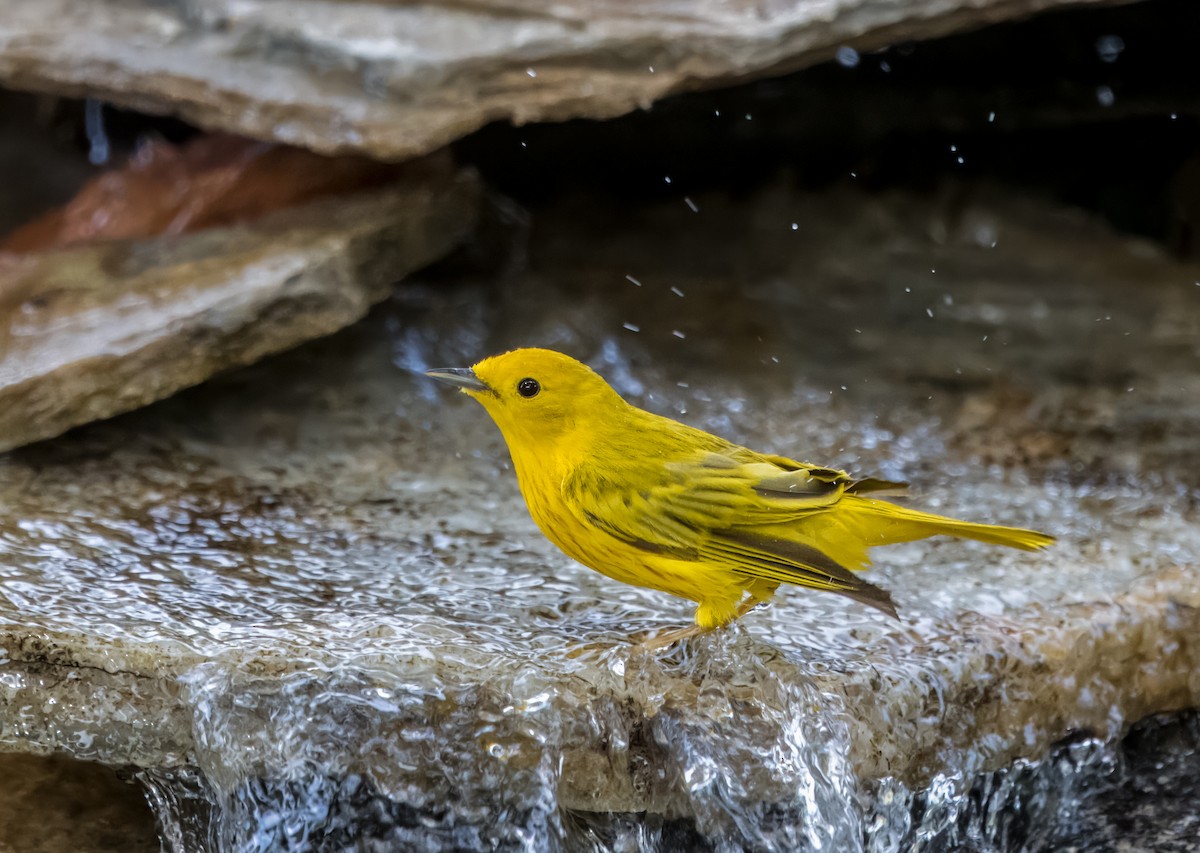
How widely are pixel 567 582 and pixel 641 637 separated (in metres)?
0.40

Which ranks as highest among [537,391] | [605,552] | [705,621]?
[537,391]

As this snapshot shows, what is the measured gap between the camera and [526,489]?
7.47 ft

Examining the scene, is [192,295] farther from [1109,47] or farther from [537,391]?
[1109,47]

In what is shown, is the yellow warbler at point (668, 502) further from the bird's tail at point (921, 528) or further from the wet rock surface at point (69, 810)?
the wet rock surface at point (69, 810)

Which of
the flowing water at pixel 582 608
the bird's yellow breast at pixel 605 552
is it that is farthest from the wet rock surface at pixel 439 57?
the bird's yellow breast at pixel 605 552

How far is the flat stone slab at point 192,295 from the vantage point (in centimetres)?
313

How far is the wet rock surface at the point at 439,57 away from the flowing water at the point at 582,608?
811 millimetres

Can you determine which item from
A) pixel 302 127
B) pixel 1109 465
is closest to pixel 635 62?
pixel 302 127

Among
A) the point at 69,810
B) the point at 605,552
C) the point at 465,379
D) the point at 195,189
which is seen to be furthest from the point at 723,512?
the point at 195,189

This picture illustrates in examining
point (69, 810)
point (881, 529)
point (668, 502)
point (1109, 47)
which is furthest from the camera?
point (1109, 47)

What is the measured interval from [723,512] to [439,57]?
1.74m

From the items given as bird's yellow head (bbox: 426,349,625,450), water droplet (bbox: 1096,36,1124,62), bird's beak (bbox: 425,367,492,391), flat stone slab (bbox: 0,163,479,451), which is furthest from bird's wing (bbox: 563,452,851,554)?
water droplet (bbox: 1096,36,1124,62)

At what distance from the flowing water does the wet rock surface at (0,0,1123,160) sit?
81 cm

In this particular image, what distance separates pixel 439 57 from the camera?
3.38 m
